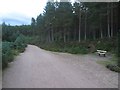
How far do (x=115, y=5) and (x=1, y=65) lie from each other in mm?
23598

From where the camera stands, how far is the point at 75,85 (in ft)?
26.3

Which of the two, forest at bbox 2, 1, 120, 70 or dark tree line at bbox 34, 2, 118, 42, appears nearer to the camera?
forest at bbox 2, 1, 120, 70

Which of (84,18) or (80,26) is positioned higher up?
(84,18)

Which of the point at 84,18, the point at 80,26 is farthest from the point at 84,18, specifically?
the point at 80,26

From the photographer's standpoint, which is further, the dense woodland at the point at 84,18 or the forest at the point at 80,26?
the dense woodland at the point at 84,18

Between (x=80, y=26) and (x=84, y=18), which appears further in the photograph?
(x=80, y=26)

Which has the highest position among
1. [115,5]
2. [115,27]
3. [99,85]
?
[115,5]

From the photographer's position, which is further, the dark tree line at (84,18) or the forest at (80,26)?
the dark tree line at (84,18)

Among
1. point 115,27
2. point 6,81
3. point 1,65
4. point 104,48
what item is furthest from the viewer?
point 115,27

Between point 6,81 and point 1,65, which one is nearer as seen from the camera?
point 6,81

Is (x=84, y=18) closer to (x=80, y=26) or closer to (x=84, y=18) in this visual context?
(x=84, y=18)

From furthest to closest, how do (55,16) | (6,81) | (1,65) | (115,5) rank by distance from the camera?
(55,16) → (115,5) → (1,65) → (6,81)

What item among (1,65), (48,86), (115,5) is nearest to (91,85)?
(48,86)

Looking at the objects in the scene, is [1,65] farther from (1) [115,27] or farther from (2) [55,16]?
(2) [55,16]
